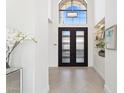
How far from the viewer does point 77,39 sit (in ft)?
43.8

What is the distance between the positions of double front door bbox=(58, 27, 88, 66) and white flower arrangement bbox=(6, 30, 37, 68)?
362 inches

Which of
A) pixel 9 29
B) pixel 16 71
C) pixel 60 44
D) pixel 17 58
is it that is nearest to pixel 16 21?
pixel 9 29

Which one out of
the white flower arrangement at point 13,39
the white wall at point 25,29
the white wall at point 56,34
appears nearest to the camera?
the white flower arrangement at point 13,39

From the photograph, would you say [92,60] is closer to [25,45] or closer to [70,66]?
[70,66]

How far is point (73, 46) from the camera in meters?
13.3

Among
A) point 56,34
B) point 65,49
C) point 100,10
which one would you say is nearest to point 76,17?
point 56,34

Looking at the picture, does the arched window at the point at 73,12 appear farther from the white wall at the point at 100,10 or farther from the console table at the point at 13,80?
the console table at the point at 13,80

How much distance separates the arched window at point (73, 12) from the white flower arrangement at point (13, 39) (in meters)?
9.43

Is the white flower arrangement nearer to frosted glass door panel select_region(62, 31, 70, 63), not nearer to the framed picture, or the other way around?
the framed picture

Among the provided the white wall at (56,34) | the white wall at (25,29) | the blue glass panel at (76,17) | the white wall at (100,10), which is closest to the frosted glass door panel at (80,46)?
the white wall at (56,34)

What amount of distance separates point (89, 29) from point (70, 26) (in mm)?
1165

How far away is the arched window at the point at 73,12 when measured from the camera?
1337cm

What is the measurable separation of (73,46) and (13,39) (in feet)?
31.3

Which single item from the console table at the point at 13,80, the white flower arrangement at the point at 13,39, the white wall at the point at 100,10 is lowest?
the console table at the point at 13,80
